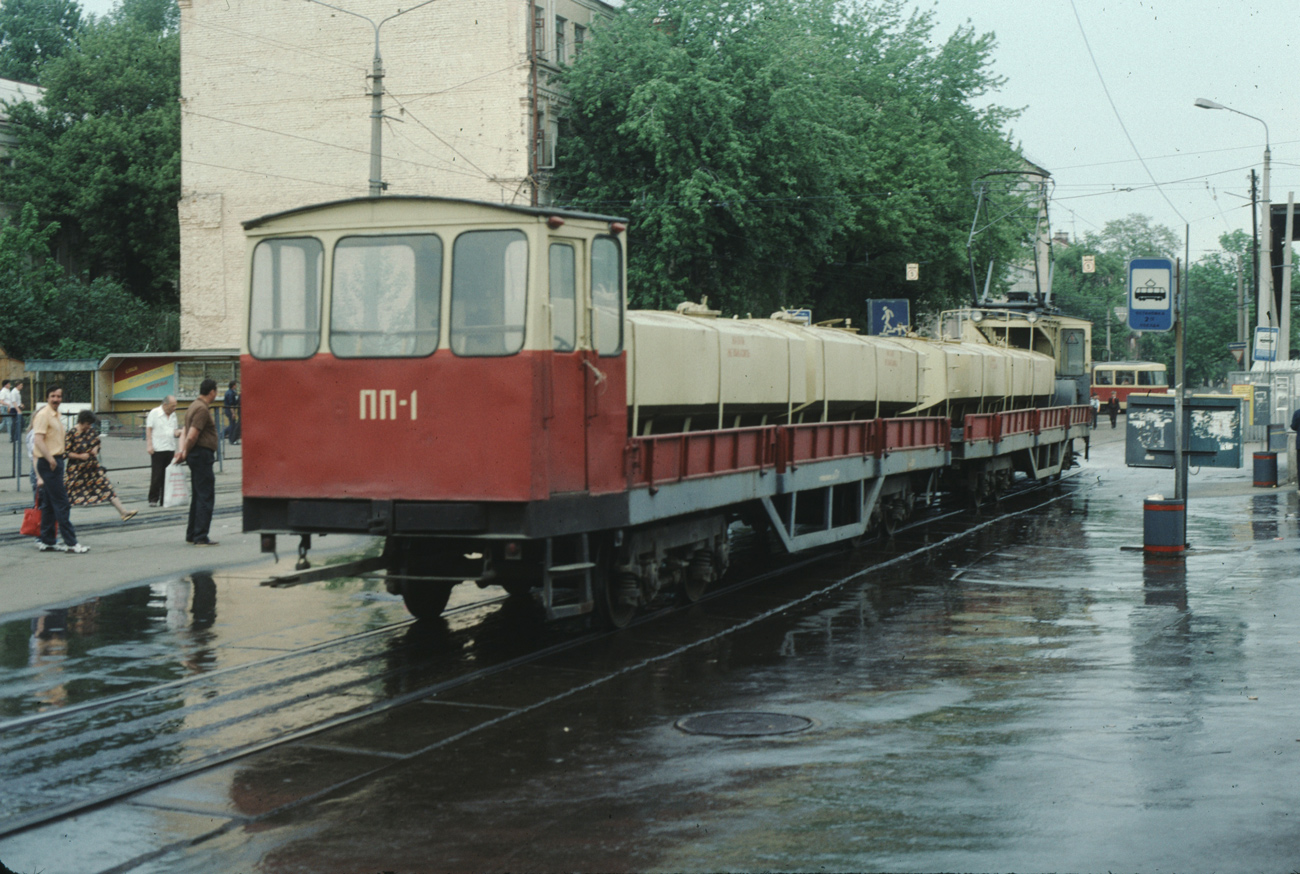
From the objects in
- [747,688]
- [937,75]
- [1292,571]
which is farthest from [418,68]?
[747,688]

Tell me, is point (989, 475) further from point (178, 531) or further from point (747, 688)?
point (747, 688)

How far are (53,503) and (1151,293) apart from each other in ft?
40.6

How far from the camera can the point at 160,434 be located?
20984 mm

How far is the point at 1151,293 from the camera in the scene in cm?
1588

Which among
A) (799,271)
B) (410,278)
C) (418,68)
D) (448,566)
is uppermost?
(418,68)

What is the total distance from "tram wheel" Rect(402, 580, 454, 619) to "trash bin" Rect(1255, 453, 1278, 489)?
64.3 ft

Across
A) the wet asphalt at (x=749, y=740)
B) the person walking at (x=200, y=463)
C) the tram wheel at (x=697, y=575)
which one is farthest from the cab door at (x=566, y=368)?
the person walking at (x=200, y=463)

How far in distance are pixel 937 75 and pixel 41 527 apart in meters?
44.4

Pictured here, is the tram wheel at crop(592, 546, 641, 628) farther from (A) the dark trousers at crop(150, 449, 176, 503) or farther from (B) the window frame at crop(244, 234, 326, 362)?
(A) the dark trousers at crop(150, 449, 176, 503)

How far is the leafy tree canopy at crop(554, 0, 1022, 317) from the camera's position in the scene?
4041cm

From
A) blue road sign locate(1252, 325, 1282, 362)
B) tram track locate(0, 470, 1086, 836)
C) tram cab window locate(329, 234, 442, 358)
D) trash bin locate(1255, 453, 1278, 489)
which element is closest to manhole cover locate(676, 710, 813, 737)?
tram track locate(0, 470, 1086, 836)

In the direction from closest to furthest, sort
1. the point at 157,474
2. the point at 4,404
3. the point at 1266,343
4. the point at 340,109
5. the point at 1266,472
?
the point at 157,474, the point at 1266,472, the point at 1266,343, the point at 4,404, the point at 340,109

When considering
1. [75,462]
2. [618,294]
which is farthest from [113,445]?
[618,294]

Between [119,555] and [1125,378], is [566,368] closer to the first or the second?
[119,555]
